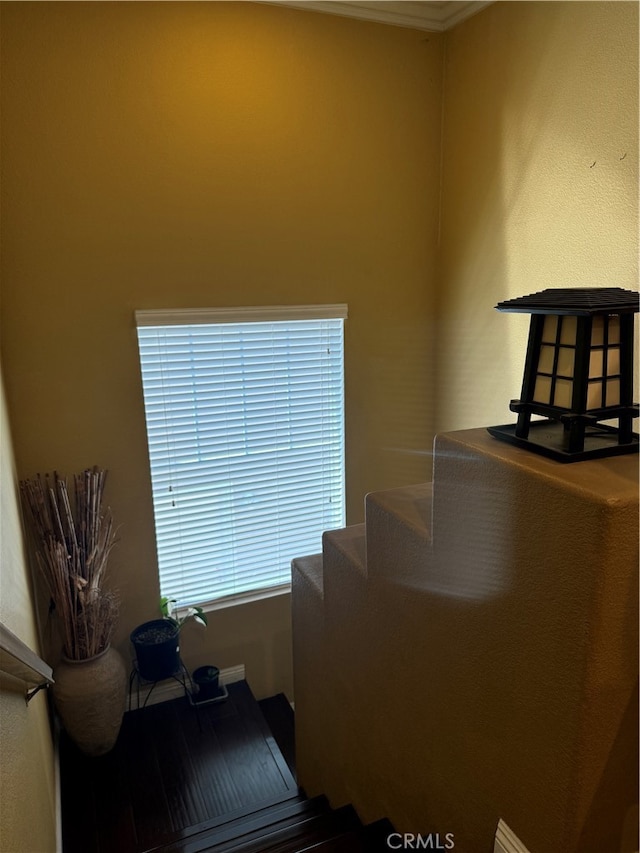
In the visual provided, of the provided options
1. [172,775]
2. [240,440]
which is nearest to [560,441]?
[240,440]

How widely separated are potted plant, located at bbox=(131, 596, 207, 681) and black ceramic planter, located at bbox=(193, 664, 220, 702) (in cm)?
21

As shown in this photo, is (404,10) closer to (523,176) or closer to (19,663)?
(523,176)

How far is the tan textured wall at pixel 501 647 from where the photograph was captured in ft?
3.50

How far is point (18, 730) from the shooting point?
1.59 meters

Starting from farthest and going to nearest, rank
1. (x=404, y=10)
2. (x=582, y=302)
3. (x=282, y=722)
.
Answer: (x=282, y=722) → (x=404, y=10) → (x=582, y=302)

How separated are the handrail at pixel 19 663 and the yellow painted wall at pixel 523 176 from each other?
2340mm

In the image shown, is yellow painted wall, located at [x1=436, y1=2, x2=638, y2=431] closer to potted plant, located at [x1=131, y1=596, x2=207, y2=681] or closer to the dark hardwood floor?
potted plant, located at [x1=131, y1=596, x2=207, y2=681]

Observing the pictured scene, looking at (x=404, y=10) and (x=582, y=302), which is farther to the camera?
(x=404, y=10)

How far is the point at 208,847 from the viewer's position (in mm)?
2168

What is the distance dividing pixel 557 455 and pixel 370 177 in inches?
97.5

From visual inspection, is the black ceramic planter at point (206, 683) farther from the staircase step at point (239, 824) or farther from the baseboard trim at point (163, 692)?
the staircase step at point (239, 824)

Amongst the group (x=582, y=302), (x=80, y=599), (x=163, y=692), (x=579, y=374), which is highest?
(x=582, y=302)

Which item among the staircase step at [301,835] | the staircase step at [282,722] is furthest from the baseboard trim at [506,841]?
the staircase step at [282,722]

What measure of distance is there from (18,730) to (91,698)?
49.5 inches
